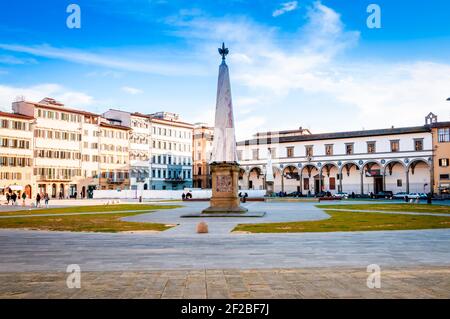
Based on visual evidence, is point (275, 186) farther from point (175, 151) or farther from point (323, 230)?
point (323, 230)

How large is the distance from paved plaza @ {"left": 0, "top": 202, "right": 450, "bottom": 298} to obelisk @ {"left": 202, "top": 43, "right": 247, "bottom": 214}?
33.7ft

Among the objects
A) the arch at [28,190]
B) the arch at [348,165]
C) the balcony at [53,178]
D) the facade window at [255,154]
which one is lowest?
the arch at [28,190]

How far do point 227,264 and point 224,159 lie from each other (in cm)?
1663

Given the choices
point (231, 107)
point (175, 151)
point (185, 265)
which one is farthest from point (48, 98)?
point (185, 265)

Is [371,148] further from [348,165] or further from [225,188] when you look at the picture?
[225,188]

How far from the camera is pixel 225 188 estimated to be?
25797 millimetres

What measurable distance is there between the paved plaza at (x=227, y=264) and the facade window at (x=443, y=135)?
54533mm

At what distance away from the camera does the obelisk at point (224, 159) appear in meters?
25.6

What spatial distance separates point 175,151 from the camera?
92.4 meters

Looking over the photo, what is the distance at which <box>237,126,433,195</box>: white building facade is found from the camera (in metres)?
67.7

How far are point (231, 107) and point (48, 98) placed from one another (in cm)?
5449

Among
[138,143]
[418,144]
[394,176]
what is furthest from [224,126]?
[138,143]

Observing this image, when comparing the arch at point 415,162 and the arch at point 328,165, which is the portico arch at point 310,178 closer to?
the arch at point 328,165

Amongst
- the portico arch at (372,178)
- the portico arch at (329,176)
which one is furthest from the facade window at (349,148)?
the portico arch at (372,178)
